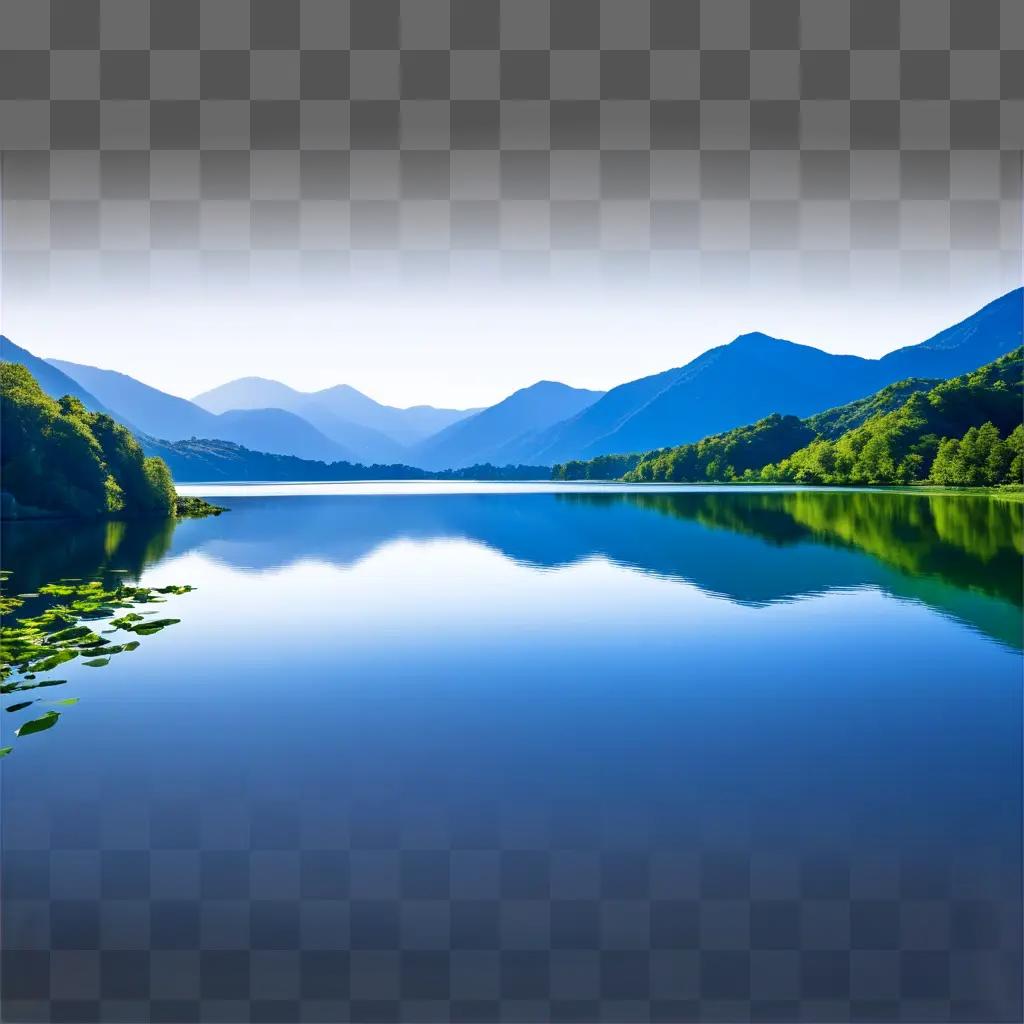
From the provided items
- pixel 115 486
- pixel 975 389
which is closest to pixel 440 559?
pixel 115 486

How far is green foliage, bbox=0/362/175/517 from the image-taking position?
56312 mm

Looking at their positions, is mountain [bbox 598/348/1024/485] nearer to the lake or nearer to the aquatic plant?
the lake

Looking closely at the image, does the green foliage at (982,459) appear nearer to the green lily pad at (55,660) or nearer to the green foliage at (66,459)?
Answer: the green foliage at (66,459)

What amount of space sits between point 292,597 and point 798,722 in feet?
62.3

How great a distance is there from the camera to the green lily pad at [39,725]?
39.1 ft

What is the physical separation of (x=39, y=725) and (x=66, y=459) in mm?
57692

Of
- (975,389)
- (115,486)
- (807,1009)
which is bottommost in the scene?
(807,1009)

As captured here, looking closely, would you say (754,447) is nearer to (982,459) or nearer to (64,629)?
(982,459)

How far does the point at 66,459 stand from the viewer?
6059 cm

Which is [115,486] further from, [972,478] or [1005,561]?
[972,478]

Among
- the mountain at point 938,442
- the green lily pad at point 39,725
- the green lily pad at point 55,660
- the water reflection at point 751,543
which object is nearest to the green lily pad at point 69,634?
the green lily pad at point 55,660

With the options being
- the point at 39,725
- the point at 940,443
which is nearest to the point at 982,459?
the point at 940,443

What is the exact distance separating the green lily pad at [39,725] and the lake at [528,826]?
0.69 ft

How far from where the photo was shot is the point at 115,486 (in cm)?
6712
